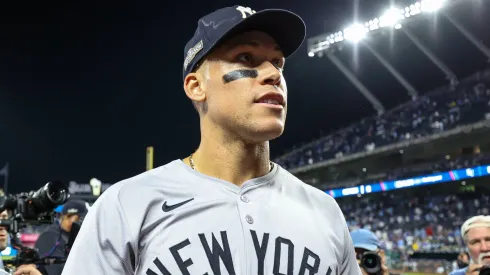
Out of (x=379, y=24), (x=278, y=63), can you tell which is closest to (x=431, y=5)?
(x=379, y=24)

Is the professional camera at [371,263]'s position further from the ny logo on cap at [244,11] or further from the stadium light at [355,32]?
the stadium light at [355,32]

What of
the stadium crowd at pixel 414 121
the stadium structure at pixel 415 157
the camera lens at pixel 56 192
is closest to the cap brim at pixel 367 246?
the camera lens at pixel 56 192

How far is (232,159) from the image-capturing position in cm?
133

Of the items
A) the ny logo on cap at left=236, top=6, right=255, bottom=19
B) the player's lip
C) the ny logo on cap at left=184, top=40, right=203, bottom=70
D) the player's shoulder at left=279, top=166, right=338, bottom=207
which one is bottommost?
the player's shoulder at left=279, top=166, right=338, bottom=207

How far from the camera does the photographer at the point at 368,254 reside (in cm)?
312

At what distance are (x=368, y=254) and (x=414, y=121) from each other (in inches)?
767

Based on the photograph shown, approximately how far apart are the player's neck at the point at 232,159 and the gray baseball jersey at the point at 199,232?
34 millimetres

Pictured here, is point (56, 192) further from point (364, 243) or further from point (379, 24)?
point (379, 24)

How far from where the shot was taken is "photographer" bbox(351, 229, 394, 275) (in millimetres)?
3115

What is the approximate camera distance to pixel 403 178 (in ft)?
67.2

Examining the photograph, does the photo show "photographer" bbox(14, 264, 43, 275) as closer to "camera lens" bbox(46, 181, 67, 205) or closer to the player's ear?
"camera lens" bbox(46, 181, 67, 205)

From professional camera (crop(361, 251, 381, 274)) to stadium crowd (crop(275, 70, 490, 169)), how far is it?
1676 centimetres

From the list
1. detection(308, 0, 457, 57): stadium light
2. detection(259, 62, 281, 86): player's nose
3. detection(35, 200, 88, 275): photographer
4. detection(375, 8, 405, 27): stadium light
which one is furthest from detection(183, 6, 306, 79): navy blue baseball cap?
detection(375, 8, 405, 27): stadium light

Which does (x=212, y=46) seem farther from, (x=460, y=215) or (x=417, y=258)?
(x=460, y=215)
